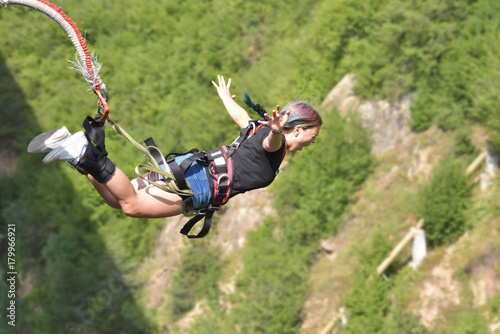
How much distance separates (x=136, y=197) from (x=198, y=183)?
1.97ft

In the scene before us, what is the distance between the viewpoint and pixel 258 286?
1057 inches

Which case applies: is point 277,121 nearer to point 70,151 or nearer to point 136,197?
point 136,197

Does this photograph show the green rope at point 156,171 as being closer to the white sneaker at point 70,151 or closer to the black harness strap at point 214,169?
the black harness strap at point 214,169

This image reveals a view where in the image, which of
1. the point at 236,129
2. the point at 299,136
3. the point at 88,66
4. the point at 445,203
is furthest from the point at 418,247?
the point at 88,66

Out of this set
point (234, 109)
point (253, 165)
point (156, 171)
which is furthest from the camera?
point (234, 109)

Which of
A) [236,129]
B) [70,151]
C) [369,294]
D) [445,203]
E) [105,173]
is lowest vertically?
[369,294]

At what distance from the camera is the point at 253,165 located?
6.14m

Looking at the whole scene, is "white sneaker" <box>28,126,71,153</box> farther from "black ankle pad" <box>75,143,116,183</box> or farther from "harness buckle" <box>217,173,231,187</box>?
"harness buckle" <box>217,173,231,187</box>

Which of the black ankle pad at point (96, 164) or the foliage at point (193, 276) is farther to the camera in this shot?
the foliage at point (193, 276)

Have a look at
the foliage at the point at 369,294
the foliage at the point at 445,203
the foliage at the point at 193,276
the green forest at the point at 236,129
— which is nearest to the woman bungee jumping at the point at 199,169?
the green forest at the point at 236,129

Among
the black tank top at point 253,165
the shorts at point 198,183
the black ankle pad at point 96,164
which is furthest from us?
the black tank top at point 253,165

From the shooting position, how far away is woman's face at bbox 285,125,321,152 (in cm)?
605

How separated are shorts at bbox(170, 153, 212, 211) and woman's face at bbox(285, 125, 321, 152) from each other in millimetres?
852

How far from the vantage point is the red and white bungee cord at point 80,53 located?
18.0 ft
